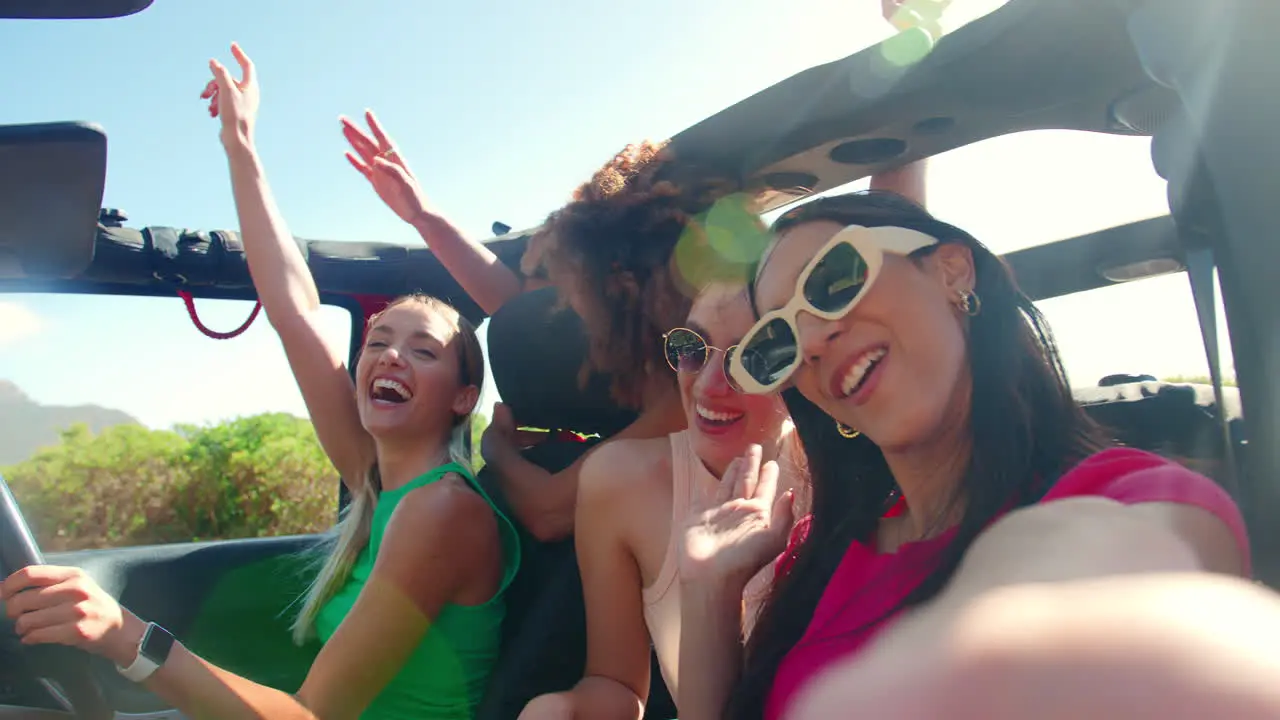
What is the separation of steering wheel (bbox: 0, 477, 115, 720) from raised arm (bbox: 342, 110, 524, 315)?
102cm

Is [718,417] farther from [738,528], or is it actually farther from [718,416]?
[738,528]

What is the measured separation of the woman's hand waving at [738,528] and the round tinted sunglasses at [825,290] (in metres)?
0.18

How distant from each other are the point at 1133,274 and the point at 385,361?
154 cm

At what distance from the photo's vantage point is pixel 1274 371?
0.69 m

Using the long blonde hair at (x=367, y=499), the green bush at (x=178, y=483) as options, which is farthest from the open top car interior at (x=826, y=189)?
the green bush at (x=178, y=483)

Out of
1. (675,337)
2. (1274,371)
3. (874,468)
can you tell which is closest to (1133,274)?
(874,468)

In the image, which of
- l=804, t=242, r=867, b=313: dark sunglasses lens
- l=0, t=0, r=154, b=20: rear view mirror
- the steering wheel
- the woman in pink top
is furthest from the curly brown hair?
the steering wheel

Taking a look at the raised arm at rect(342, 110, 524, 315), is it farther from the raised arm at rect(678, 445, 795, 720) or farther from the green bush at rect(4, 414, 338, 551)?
the green bush at rect(4, 414, 338, 551)

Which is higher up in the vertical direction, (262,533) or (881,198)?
(881,198)

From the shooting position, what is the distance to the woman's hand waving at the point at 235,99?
1.89 m

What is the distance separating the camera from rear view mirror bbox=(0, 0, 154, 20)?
0.83m

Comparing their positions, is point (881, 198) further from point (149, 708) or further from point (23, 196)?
point (149, 708)

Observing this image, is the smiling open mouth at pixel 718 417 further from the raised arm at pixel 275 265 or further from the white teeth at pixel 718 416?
the raised arm at pixel 275 265

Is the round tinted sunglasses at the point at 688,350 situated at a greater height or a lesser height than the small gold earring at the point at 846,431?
greater
